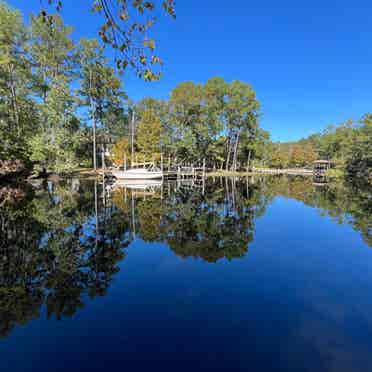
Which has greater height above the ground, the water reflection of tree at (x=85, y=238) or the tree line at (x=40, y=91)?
the tree line at (x=40, y=91)

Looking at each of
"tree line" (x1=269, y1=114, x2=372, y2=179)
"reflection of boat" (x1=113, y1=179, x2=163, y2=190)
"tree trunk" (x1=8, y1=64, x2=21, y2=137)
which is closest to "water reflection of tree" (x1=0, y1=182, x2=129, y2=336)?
"reflection of boat" (x1=113, y1=179, x2=163, y2=190)

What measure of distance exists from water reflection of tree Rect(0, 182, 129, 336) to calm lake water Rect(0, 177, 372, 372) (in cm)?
3

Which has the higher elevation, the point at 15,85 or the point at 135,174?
the point at 15,85

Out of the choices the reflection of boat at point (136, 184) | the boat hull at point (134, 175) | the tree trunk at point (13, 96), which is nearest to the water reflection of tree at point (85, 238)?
the reflection of boat at point (136, 184)

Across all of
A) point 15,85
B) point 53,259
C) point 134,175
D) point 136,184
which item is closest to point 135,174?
point 134,175

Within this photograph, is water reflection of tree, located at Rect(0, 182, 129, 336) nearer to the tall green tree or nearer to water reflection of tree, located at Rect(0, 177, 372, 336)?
water reflection of tree, located at Rect(0, 177, 372, 336)

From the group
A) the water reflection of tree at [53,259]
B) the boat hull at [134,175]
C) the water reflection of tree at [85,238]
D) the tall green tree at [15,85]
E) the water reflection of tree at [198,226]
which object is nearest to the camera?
the water reflection of tree at [53,259]

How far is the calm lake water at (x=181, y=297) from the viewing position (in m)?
2.53

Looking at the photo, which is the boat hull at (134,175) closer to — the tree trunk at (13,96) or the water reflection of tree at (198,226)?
the tree trunk at (13,96)

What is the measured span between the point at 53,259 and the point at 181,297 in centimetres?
323

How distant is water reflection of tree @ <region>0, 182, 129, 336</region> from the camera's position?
3416 mm

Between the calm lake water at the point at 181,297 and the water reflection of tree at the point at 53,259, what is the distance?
27 millimetres

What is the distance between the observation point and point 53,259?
4.89 meters

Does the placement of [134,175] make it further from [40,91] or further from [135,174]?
[40,91]
